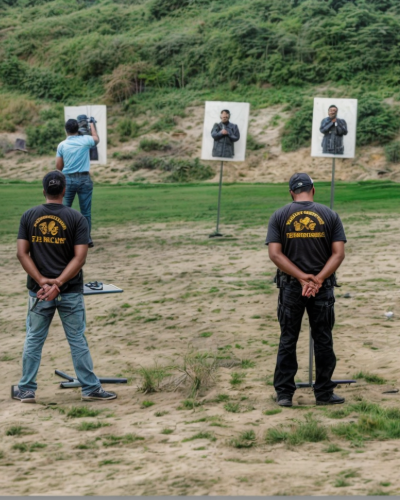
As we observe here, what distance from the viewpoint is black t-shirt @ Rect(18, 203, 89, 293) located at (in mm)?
5414

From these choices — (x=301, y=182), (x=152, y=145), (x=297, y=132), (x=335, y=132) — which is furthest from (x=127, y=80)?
(x=301, y=182)

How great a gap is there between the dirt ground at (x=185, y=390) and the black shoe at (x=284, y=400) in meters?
0.07

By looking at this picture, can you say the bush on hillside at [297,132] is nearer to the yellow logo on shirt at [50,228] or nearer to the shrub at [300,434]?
the yellow logo on shirt at [50,228]

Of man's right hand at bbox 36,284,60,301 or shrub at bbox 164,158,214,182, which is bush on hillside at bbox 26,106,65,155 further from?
man's right hand at bbox 36,284,60,301

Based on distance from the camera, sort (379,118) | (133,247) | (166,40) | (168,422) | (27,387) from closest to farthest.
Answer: (168,422)
(27,387)
(133,247)
(379,118)
(166,40)

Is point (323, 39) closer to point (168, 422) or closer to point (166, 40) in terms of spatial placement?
point (166, 40)

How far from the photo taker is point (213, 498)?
3791 millimetres

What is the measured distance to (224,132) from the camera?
13.5m

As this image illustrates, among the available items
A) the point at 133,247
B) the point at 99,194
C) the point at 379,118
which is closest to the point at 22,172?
the point at 99,194

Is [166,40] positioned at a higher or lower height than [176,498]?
higher

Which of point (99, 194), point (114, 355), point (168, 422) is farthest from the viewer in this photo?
point (99, 194)

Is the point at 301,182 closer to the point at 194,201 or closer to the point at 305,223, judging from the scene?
the point at 305,223

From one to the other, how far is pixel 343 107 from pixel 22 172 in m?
14.8

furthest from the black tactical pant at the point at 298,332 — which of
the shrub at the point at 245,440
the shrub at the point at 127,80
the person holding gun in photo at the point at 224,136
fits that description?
the shrub at the point at 127,80
